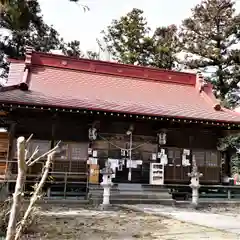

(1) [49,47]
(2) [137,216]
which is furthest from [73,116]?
(1) [49,47]

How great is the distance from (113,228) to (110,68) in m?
11.5

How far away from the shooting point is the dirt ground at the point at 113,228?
6.69 meters

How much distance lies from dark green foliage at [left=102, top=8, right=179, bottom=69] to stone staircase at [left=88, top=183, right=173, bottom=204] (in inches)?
695

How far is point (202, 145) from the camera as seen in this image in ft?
52.2

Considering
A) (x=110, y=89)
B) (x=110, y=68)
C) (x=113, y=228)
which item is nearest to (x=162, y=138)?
(x=110, y=89)

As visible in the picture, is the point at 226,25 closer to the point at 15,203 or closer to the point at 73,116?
the point at 73,116

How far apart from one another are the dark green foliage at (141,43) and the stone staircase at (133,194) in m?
17.7

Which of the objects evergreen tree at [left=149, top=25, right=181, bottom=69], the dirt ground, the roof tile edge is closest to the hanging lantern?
the roof tile edge

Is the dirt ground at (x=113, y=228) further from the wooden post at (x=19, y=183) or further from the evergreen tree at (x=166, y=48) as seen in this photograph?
the evergreen tree at (x=166, y=48)

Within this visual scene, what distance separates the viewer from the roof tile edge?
57.3ft

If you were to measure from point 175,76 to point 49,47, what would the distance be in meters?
14.5

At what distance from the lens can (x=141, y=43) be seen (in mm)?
30797

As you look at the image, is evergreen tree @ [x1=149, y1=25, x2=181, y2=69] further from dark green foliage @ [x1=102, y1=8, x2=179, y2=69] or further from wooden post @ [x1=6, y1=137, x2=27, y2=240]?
wooden post @ [x1=6, y1=137, x2=27, y2=240]

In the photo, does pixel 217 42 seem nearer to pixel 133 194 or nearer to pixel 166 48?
pixel 166 48
